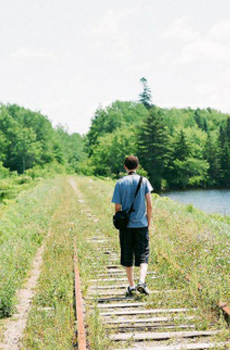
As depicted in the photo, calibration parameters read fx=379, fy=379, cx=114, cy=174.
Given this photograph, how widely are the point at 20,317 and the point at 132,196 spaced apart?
8.80 feet

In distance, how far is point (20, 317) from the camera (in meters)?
6.16

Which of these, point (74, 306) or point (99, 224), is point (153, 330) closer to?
point (74, 306)

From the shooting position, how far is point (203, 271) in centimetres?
674

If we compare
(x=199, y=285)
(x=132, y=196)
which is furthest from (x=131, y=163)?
(x=199, y=285)


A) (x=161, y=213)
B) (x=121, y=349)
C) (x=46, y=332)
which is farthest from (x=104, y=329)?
(x=161, y=213)

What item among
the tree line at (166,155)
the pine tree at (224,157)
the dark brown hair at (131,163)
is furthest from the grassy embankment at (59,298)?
the pine tree at (224,157)

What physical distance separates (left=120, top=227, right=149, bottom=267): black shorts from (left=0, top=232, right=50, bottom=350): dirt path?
6.18 feet

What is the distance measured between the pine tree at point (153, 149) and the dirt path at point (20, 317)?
204ft

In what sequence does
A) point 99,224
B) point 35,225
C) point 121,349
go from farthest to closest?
point 99,224 → point 35,225 → point 121,349

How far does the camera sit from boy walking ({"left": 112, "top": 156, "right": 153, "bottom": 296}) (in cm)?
630

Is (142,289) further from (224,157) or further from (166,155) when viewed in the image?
(224,157)

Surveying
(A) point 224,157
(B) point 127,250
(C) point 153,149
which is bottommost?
(B) point 127,250

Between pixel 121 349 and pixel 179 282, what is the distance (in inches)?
103

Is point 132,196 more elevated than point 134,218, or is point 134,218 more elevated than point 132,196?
point 132,196
